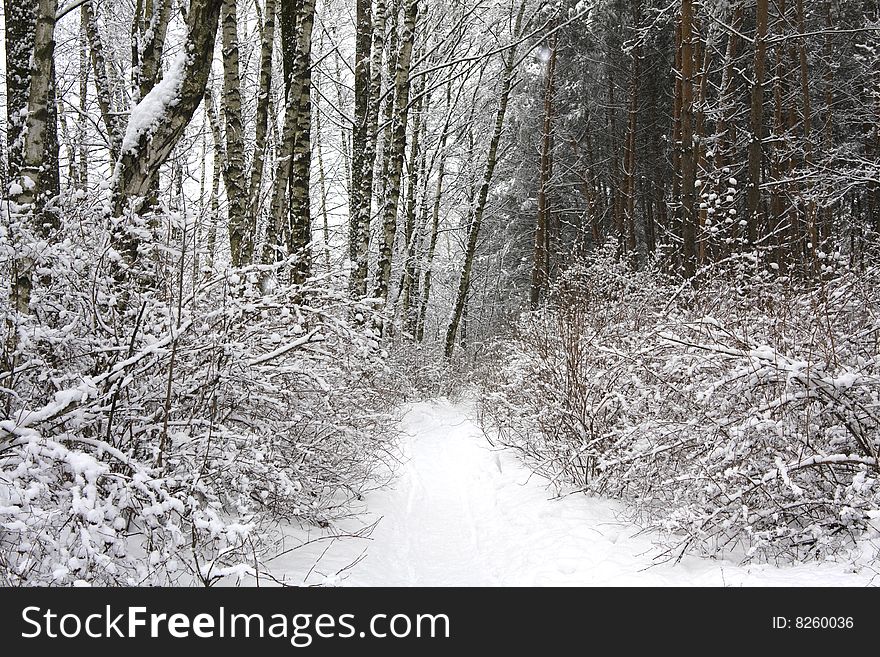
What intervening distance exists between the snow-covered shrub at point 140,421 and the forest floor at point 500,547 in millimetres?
627

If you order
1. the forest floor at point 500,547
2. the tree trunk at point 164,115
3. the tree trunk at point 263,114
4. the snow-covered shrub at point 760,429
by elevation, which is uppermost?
the tree trunk at point 263,114

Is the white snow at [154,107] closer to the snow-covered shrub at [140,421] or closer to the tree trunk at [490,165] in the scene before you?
the snow-covered shrub at [140,421]

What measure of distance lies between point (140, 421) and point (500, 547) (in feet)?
10.1

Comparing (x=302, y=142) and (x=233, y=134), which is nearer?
(x=233, y=134)

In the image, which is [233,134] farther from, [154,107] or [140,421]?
[140,421]

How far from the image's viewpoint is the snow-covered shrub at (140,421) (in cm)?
258

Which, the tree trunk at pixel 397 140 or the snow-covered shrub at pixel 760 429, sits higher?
the tree trunk at pixel 397 140

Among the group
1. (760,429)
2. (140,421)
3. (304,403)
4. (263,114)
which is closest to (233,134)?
(263,114)

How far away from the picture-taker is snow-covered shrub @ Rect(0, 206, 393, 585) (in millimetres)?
2578

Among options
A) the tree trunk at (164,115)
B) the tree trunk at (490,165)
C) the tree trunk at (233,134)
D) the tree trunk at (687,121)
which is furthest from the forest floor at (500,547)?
the tree trunk at (490,165)

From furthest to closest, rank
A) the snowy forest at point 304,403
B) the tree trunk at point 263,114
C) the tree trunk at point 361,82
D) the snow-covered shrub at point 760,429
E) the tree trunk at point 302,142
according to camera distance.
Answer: the tree trunk at point 361,82 → the tree trunk at point 263,114 → the tree trunk at point 302,142 → the snow-covered shrub at point 760,429 → the snowy forest at point 304,403

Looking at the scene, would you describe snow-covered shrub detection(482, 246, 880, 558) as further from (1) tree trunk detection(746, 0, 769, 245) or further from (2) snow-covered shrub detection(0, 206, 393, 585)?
(1) tree trunk detection(746, 0, 769, 245)

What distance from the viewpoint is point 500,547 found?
16.8 feet

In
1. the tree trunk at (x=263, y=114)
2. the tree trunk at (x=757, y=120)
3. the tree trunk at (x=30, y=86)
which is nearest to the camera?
the tree trunk at (x=30, y=86)
